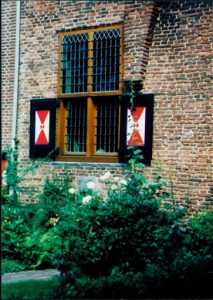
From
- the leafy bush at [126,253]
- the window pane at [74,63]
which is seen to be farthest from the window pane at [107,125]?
the leafy bush at [126,253]

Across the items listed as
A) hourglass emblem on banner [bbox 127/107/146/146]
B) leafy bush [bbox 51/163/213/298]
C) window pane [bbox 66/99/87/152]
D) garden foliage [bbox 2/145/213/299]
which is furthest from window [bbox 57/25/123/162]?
leafy bush [bbox 51/163/213/298]

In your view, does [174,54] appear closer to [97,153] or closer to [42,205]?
[97,153]

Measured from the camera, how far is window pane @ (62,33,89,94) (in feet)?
40.0

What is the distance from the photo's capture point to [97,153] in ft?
39.6

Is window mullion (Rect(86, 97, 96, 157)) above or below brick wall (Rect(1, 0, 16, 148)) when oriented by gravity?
below

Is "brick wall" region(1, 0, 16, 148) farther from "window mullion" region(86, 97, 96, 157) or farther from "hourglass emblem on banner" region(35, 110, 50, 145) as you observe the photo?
"window mullion" region(86, 97, 96, 157)

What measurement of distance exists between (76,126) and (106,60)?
5.35 feet

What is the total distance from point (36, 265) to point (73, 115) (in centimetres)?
405

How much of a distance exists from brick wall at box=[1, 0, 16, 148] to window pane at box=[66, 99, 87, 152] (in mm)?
1594

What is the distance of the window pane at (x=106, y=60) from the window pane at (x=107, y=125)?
0.34 meters

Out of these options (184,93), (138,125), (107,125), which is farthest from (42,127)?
(184,93)

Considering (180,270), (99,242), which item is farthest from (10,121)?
(180,270)

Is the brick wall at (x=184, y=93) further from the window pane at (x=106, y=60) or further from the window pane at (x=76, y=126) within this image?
the window pane at (x=76, y=126)

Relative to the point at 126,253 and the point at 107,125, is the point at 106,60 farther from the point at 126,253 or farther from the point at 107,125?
the point at 126,253
